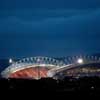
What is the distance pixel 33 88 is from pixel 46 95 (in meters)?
3.03

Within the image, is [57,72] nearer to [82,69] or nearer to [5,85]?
[82,69]

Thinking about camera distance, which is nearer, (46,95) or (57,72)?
(46,95)

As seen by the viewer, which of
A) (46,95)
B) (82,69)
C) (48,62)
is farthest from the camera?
(48,62)

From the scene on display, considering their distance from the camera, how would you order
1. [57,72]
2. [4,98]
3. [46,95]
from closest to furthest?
[4,98]
[46,95]
[57,72]

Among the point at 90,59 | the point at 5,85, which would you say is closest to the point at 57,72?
the point at 90,59

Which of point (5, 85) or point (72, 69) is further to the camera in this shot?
point (72, 69)

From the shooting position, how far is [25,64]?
396ft

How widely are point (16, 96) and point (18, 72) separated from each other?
304ft

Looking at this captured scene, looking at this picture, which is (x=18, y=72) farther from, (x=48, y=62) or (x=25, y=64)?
(x=48, y=62)

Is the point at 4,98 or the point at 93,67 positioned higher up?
the point at 93,67

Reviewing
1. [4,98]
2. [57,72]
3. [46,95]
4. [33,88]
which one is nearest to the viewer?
[4,98]

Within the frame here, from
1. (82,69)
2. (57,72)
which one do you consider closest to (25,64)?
(57,72)

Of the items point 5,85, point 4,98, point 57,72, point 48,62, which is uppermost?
point 48,62

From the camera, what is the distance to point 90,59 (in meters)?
124
